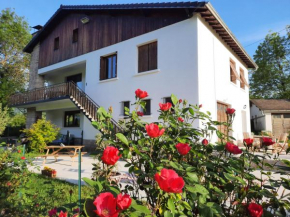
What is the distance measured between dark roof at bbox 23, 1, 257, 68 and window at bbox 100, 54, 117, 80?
2870 mm

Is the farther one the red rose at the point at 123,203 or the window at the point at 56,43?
the window at the point at 56,43

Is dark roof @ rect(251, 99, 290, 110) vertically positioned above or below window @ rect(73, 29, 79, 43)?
below

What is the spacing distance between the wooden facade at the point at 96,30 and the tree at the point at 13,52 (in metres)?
9.31

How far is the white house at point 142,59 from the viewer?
29.3ft

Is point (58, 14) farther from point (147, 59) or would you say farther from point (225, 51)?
point (225, 51)

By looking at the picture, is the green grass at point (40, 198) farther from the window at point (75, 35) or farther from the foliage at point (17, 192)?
the window at point (75, 35)

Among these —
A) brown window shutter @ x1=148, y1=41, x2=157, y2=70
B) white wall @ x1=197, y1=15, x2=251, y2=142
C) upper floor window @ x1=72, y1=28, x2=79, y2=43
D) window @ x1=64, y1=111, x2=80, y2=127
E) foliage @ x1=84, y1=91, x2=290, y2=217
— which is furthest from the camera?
window @ x1=64, y1=111, x2=80, y2=127

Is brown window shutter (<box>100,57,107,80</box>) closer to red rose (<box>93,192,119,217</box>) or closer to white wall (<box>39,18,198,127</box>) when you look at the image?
white wall (<box>39,18,198,127</box>)

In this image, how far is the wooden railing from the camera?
36.5ft

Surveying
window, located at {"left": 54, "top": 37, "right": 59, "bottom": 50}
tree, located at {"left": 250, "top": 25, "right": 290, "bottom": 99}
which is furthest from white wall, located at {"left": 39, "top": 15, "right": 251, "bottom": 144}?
tree, located at {"left": 250, "top": 25, "right": 290, "bottom": 99}

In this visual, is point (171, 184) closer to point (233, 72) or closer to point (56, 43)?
point (233, 72)

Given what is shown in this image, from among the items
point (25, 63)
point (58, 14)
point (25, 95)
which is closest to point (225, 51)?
point (58, 14)

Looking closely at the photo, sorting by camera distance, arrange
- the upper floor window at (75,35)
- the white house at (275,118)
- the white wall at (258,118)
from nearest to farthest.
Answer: the upper floor window at (75,35) → the white house at (275,118) → the white wall at (258,118)

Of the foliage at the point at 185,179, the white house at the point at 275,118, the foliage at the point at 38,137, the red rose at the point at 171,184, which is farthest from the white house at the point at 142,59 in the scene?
the red rose at the point at 171,184
